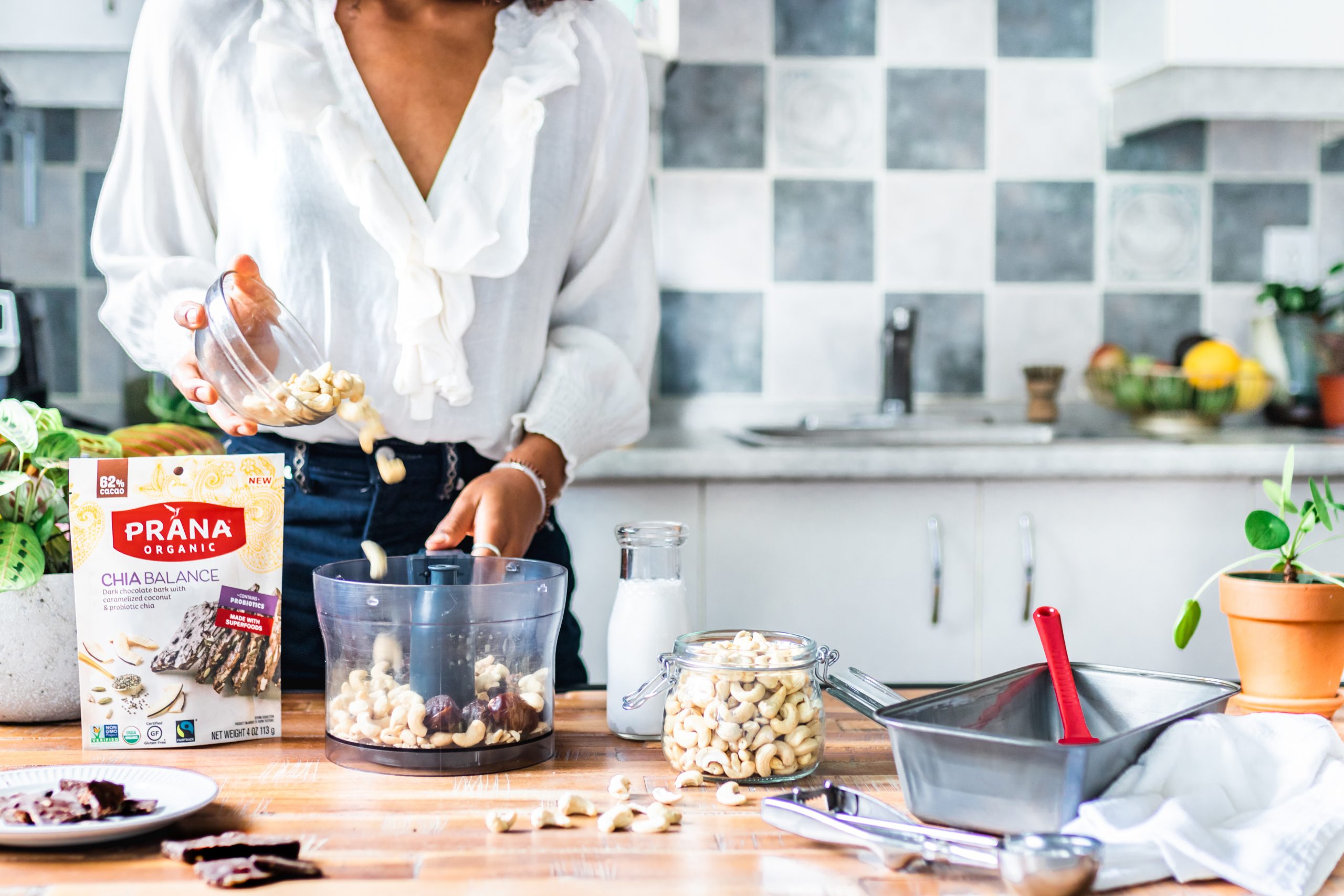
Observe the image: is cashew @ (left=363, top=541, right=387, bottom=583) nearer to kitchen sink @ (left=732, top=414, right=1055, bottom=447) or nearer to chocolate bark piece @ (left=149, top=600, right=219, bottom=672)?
chocolate bark piece @ (left=149, top=600, right=219, bottom=672)

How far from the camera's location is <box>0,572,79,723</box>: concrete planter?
0.85m

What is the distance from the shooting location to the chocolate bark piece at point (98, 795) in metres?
0.63

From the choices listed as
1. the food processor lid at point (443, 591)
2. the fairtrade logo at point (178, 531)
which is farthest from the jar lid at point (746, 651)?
the fairtrade logo at point (178, 531)

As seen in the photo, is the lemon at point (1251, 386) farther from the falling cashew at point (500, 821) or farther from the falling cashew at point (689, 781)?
the falling cashew at point (500, 821)

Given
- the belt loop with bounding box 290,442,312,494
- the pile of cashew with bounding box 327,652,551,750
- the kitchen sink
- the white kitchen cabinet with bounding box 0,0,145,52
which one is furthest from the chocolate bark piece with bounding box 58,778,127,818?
the white kitchen cabinet with bounding box 0,0,145,52

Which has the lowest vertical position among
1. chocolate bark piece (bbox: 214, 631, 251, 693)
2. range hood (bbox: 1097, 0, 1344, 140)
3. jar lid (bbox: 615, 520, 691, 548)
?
chocolate bark piece (bbox: 214, 631, 251, 693)

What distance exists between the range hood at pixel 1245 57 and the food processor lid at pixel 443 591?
1.68 meters

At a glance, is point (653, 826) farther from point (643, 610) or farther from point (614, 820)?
point (643, 610)

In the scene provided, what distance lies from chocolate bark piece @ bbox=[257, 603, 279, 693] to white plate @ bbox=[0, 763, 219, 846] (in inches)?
4.1

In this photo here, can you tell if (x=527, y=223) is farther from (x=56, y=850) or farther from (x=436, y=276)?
(x=56, y=850)

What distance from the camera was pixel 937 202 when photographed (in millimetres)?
2371

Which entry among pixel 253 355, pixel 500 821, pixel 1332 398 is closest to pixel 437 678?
pixel 500 821

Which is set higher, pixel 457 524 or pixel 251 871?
pixel 457 524

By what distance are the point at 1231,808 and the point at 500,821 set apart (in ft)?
1.31
